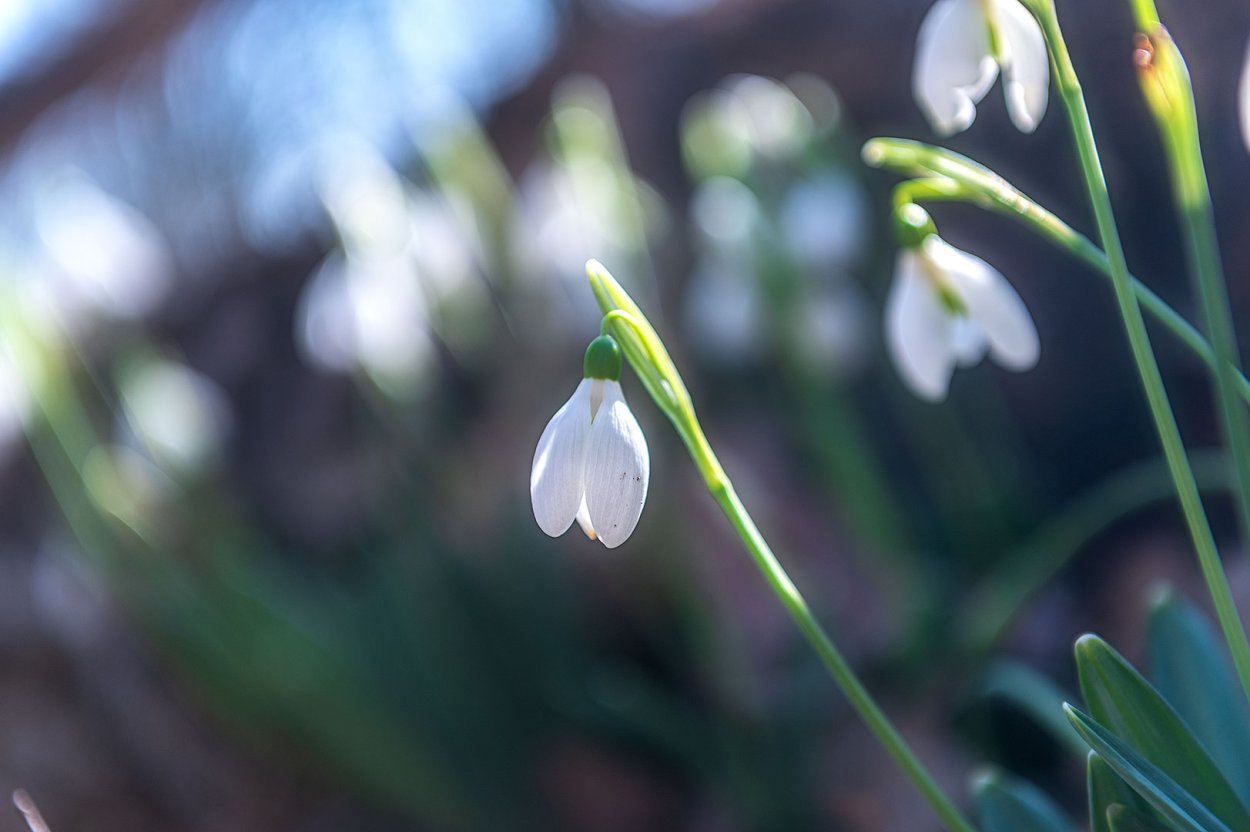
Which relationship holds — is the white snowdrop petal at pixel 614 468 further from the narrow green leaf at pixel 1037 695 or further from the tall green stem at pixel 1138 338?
the narrow green leaf at pixel 1037 695

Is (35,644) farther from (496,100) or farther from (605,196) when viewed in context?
(496,100)

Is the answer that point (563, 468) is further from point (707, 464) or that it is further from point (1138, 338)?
point (1138, 338)

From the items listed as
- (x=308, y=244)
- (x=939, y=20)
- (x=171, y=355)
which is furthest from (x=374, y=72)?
(x=939, y=20)

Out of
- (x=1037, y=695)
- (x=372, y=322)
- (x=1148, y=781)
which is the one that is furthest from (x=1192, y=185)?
(x=372, y=322)

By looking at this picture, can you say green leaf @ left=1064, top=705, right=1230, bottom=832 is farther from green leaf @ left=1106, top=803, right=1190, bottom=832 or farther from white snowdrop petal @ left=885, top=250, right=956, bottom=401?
white snowdrop petal @ left=885, top=250, right=956, bottom=401

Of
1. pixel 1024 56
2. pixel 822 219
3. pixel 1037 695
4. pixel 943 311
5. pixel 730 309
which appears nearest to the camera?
pixel 1024 56

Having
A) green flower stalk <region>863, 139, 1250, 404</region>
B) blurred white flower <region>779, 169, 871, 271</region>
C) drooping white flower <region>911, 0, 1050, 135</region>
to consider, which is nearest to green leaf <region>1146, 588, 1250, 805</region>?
green flower stalk <region>863, 139, 1250, 404</region>
